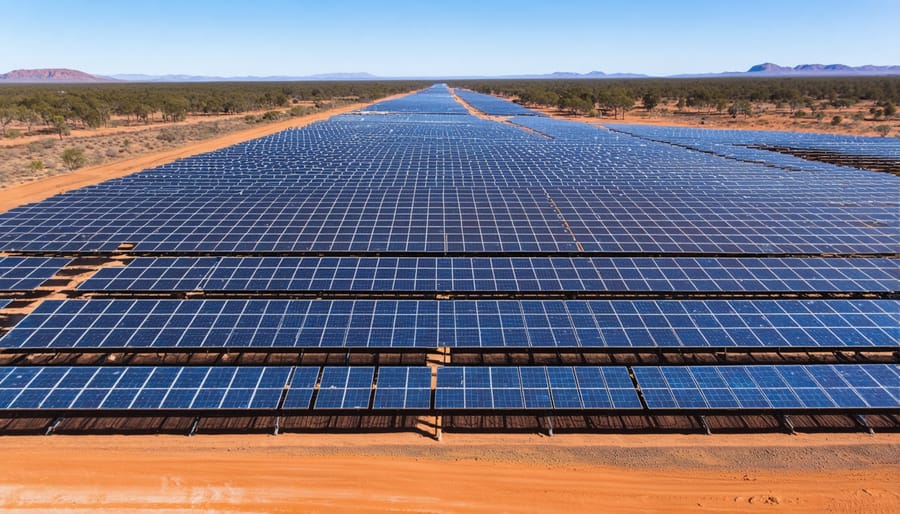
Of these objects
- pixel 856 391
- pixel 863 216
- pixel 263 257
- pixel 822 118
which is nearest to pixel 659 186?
pixel 863 216

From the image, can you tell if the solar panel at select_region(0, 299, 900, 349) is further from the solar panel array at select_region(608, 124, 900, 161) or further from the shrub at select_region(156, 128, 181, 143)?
the shrub at select_region(156, 128, 181, 143)

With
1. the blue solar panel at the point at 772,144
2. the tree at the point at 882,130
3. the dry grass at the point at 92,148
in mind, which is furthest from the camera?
the tree at the point at 882,130

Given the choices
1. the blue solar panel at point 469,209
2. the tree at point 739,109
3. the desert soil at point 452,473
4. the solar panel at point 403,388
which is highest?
the tree at point 739,109

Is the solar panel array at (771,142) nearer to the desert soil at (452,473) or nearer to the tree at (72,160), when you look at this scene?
the desert soil at (452,473)

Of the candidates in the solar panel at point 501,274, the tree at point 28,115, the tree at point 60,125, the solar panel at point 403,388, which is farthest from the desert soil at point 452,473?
the tree at point 28,115

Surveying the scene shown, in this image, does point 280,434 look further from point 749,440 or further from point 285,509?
point 749,440

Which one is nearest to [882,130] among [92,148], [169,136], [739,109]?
[739,109]

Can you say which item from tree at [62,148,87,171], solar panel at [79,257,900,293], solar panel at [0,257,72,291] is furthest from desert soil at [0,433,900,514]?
tree at [62,148,87,171]
